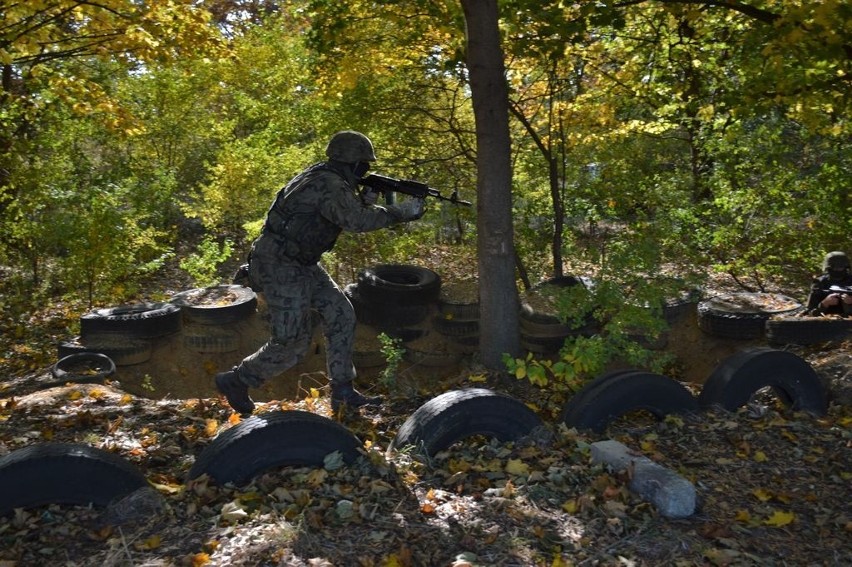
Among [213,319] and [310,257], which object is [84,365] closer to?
[213,319]

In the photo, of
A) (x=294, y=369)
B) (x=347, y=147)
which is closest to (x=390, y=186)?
(x=347, y=147)

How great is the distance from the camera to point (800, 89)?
22.2 ft

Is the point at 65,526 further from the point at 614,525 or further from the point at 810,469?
the point at 810,469

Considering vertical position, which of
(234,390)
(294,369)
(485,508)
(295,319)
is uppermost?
(295,319)

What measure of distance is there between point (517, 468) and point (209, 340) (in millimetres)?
5197

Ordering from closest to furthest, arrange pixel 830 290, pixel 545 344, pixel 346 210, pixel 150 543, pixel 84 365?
pixel 150 543 → pixel 346 210 → pixel 84 365 → pixel 830 290 → pixel 545 344

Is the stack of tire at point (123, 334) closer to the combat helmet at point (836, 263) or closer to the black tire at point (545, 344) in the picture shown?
the black tire at point (545, 344)

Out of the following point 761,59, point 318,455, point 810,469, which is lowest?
point 810,469

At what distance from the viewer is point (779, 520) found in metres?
3.54

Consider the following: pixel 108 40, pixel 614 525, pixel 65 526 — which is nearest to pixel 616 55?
pixel 108 40

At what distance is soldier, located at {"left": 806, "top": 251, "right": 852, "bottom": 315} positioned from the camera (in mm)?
7223

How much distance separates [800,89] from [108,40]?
8001mm

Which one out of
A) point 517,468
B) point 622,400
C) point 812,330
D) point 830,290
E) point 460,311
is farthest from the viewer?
point 460,311

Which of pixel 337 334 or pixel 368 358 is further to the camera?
pixel 368 358
